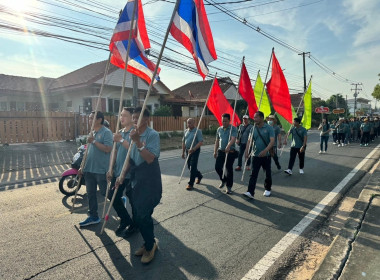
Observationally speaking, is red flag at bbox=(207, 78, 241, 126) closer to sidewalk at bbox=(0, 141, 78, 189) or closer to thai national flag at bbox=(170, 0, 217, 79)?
thai national flag at bbox=(170, 0, 217, 79)

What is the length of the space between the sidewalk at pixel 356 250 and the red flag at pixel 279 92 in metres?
3.39

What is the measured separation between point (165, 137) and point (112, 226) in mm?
15439

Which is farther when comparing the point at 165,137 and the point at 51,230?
the point at 165,137

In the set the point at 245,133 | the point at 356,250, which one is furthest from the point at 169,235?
the point at 245,133

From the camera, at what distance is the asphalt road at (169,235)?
304 centimetres

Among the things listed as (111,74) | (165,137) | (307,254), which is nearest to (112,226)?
(307,254)

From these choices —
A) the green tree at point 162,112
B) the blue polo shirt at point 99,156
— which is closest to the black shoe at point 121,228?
the blue polo shirt at point 99,156

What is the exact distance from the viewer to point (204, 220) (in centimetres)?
446

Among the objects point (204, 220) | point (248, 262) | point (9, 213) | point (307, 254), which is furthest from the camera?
point (9, 213)

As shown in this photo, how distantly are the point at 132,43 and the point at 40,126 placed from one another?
37.8 ft

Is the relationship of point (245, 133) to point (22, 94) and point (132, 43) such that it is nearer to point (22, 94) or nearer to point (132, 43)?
point (132, 43)

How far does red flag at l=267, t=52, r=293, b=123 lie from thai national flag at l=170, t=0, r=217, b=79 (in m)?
3.36

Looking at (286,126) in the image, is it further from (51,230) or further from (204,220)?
(51,230)

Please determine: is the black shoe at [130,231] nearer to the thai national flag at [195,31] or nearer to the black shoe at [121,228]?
the black shoe at [121,228]
